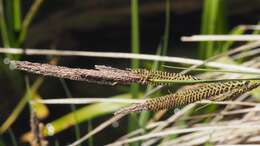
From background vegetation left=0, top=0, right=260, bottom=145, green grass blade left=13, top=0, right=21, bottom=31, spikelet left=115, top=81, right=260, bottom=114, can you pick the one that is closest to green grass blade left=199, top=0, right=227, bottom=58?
background vegetation left=0, top=0, right=260, bottom=145

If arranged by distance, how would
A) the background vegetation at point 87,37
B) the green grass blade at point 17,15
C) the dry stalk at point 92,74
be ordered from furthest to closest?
the background vegetation at point 87,37 < the green grass blade at point 17,15 < the dry stalk at point 92,74

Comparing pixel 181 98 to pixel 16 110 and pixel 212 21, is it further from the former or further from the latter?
pixel 16 110

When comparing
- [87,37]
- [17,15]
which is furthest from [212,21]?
[87,37]

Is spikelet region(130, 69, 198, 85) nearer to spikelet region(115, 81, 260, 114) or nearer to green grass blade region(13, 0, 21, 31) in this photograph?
spikelet region(115, 81, 260, 114)

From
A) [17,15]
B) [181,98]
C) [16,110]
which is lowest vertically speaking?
[16,110]

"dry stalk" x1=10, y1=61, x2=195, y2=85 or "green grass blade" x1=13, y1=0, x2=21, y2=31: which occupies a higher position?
"green grass blade" x1=13, y1=0, x2=21, y2=31

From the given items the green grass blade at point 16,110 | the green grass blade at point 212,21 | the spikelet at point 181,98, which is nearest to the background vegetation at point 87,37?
the green grass blade at point 16,110

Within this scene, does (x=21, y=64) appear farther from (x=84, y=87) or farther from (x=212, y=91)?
(x=84, y=87)

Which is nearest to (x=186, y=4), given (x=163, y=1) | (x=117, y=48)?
(x=163, y=1)

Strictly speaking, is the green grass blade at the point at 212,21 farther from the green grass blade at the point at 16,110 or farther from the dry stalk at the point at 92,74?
the dry stalk at the point at 92,74

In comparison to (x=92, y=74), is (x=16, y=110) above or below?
below

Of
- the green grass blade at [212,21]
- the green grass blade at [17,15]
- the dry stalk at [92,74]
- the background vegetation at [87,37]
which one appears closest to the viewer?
the dry stalk at [92,74]
